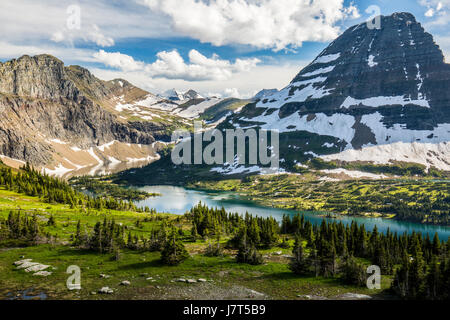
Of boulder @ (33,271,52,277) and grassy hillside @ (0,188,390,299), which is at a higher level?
boulder @ (33,271,52,277)

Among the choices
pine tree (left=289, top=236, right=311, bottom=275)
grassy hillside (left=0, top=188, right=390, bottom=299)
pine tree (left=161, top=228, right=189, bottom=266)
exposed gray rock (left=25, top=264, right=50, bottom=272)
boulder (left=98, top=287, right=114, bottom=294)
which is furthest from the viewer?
pine tree (left=161, top=228, right=189, bottom=266)

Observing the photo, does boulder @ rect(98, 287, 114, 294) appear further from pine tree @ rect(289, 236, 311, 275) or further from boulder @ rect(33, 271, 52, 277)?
pine tree @ rect(289, 236, 311, 275)

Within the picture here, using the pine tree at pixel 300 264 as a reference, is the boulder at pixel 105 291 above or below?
above

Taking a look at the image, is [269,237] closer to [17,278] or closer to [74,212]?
[17,278]

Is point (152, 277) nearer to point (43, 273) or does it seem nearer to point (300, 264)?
point (43, 273)

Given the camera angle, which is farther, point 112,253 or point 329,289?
point 112,253

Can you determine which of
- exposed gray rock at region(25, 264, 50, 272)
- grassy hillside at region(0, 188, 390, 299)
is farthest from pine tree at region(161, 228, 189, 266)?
exposed gray rock at region(25, 264, 50, 272)

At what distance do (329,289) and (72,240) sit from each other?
51688 millimetres

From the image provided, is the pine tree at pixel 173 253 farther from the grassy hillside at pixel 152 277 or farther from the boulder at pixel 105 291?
the boulder at pixel 105 291

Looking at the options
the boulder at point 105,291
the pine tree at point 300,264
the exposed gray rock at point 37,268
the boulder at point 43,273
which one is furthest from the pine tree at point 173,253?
the pine tree at point 300,264

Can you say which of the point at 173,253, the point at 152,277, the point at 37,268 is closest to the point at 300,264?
the point at 173,253

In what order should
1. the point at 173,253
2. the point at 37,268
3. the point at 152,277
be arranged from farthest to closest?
the point at 173,253
the point at 37,268
the point at 152,277
